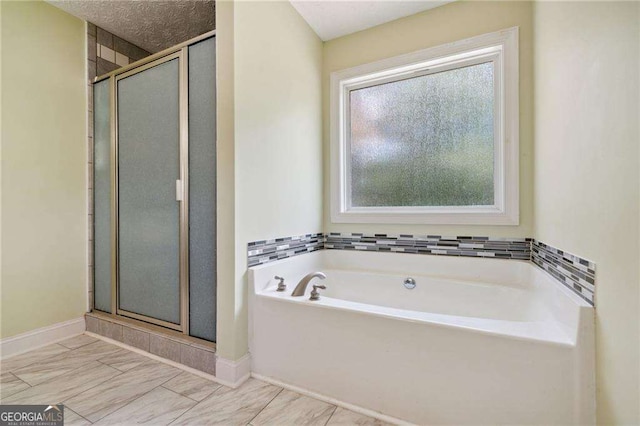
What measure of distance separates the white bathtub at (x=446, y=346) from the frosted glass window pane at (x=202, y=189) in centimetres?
30

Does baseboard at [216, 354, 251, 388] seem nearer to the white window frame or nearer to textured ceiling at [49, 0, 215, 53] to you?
the white window frame

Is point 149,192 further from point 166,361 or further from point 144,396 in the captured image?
point 144,396

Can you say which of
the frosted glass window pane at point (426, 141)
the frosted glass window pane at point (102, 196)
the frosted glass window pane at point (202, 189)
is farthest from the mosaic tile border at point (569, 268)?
the frosted glass window pane at point (102, 196)

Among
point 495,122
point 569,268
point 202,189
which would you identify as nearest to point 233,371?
point 202,189

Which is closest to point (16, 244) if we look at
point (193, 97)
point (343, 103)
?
point (193, 97)

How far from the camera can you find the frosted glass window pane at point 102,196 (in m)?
2.25

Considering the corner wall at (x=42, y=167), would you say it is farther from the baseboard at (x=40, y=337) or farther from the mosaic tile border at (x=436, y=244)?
the mosaic tile border at (x=436, y=244)

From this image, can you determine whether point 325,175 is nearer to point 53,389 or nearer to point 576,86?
point 576,86

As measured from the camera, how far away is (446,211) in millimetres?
2057

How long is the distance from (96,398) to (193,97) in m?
1.76

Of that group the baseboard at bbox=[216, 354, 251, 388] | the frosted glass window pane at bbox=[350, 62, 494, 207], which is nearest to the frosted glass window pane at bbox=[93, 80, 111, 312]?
the baseboard at bbox=[216, 354, 251, 388]

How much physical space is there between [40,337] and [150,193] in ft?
4.29

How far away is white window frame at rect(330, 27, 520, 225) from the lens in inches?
72.1

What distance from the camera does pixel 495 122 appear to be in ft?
6.35
